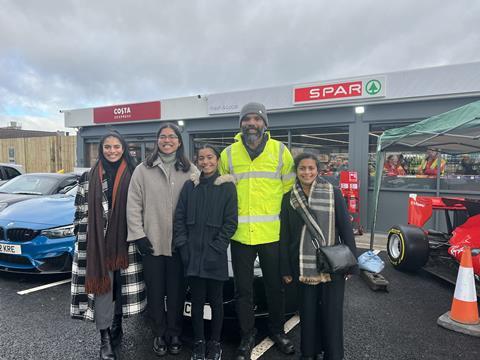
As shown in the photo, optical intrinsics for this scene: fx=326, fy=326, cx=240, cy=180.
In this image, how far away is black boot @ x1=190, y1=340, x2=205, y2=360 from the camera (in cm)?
254

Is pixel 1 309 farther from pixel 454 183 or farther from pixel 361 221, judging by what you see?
pixel 454 183

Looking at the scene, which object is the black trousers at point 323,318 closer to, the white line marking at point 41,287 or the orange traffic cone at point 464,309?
the orange traffic cone at point 464,309

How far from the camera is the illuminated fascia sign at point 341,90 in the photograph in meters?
7.66

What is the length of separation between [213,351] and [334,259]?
1206 millimetres

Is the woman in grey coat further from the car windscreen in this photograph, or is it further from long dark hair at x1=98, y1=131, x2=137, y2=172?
the car windscreen

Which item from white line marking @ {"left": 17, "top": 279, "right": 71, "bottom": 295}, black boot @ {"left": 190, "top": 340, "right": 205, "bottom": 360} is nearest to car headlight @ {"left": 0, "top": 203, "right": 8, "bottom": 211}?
white line marking @ {"left": 17, "top": 279, "right": 71, "bottom": 295}

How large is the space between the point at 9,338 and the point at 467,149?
7.55 meters

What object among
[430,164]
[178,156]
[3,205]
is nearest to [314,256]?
[178,156]

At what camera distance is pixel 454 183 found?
761cm

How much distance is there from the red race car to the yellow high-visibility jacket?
303 cm

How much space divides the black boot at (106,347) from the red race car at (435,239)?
4156 millimetres

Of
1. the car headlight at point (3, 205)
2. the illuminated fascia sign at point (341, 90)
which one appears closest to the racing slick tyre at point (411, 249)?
the illuminated fascia sign at point (341, 90)

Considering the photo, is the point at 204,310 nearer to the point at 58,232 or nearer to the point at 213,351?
the point at 213,351

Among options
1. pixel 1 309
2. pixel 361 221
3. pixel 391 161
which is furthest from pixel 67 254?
pixel 391 161
